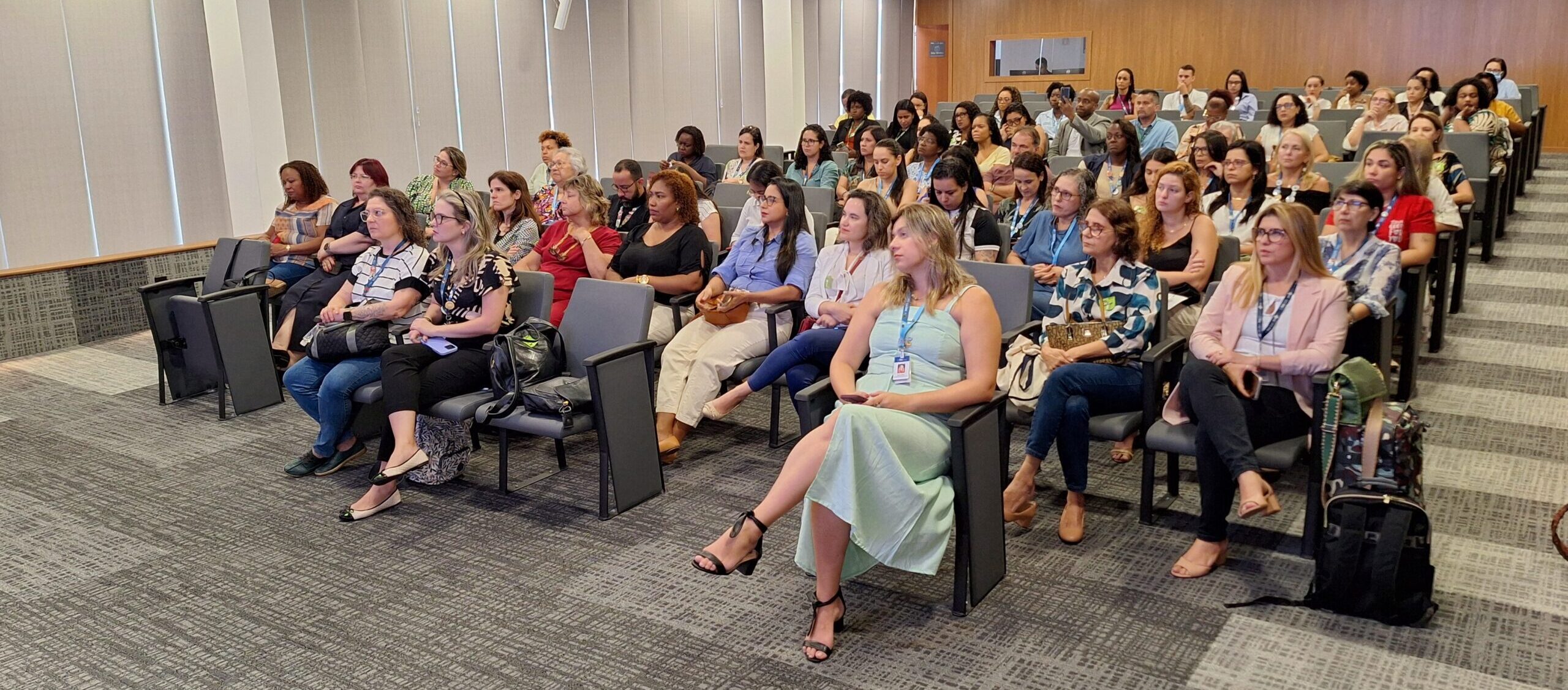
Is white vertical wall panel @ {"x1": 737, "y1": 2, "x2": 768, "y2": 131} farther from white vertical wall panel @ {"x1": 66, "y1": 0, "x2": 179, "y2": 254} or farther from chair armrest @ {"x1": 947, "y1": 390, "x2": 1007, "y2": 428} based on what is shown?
chair armrest @ {"x1": 947, "y1": 390, "x2": 1007, "y2": 428}

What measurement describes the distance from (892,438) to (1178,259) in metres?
2.14

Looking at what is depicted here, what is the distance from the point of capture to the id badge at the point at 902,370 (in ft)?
10.7

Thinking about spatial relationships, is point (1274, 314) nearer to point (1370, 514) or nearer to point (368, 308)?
point (1370, 514)

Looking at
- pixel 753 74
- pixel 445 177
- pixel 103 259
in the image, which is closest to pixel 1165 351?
pixel 445 177

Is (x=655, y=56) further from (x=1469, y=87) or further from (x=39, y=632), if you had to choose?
(x=39, y=632)

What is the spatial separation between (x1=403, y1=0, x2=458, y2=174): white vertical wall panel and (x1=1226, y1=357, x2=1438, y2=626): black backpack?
7680 mm

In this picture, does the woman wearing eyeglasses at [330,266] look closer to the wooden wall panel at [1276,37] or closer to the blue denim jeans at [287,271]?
the blue denim jeans at [287,271]

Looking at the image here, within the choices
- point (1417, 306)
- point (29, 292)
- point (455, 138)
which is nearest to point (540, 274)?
point (1417, 306)

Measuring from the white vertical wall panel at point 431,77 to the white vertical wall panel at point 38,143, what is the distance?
2.57 m

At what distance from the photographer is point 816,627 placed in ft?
9.80

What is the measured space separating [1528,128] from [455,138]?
9238 millimetres

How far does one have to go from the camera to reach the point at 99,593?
3500mm

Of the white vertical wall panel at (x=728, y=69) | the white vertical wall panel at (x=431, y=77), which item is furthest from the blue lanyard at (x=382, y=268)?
the white vertical wall panel at (x=728, y=69)

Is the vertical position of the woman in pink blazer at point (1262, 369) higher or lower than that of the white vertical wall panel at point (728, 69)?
lower
